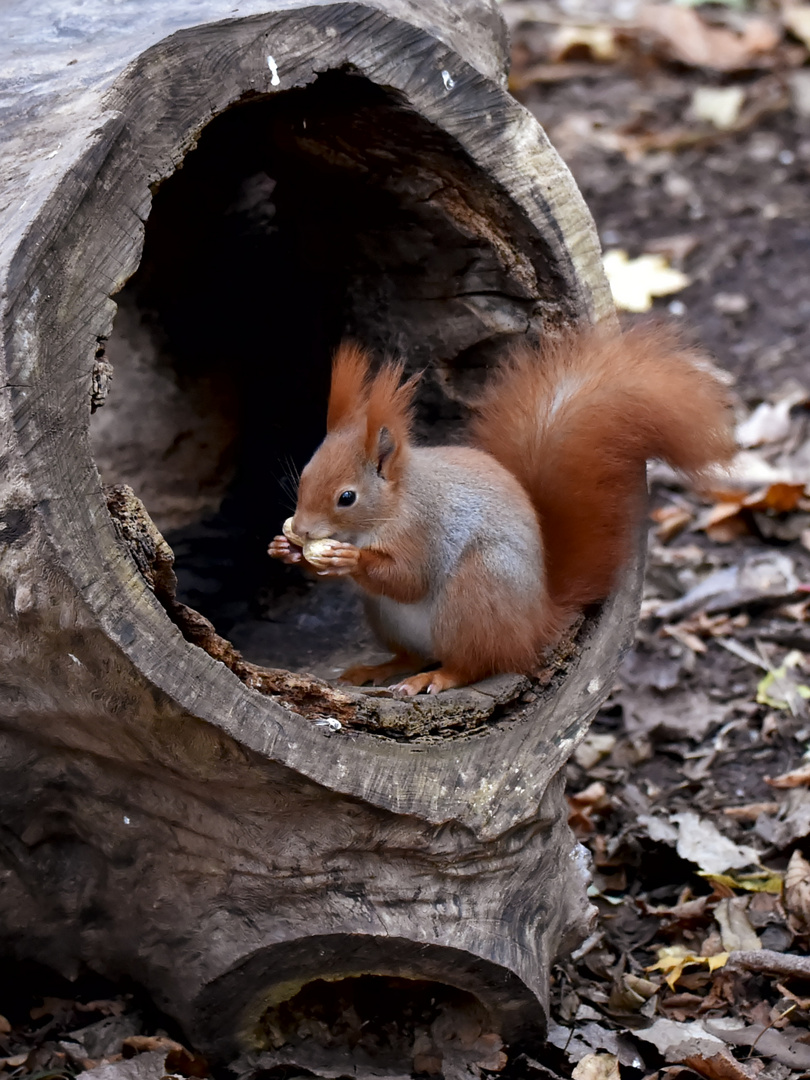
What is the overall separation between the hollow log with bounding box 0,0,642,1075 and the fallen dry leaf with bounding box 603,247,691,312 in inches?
→ 67.4

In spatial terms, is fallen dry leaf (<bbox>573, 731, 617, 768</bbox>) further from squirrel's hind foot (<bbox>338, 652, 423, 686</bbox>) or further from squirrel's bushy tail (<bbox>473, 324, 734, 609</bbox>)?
squirrel's bushy tail (<bbox>473, 324, 734, 609</bbox>)

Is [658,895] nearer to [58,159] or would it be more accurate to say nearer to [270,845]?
[270,845]

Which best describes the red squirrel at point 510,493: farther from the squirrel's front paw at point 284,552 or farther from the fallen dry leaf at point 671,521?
the fallen dry leaf at point 671,521

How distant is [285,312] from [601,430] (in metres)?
0.71

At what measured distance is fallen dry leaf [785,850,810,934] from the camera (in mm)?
1776

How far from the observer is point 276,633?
6.85ft

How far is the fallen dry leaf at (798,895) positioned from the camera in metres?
1.78

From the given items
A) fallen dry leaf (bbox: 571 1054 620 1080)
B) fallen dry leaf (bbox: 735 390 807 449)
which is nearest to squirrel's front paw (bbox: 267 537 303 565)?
fallen dry leaf (bbox: 571 1054 620 1080)

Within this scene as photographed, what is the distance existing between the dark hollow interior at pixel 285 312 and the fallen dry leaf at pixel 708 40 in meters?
3.11

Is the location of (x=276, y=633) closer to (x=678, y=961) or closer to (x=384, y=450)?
(x=384, y=450)

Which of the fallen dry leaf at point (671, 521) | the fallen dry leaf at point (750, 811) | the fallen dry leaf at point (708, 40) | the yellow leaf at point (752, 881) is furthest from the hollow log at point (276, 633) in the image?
the fallen dry leaf at point (708, 40)

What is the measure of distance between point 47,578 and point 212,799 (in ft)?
1.17

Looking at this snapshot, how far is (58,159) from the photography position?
127 cm

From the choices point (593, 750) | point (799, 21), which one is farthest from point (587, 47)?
point (593, 750)
